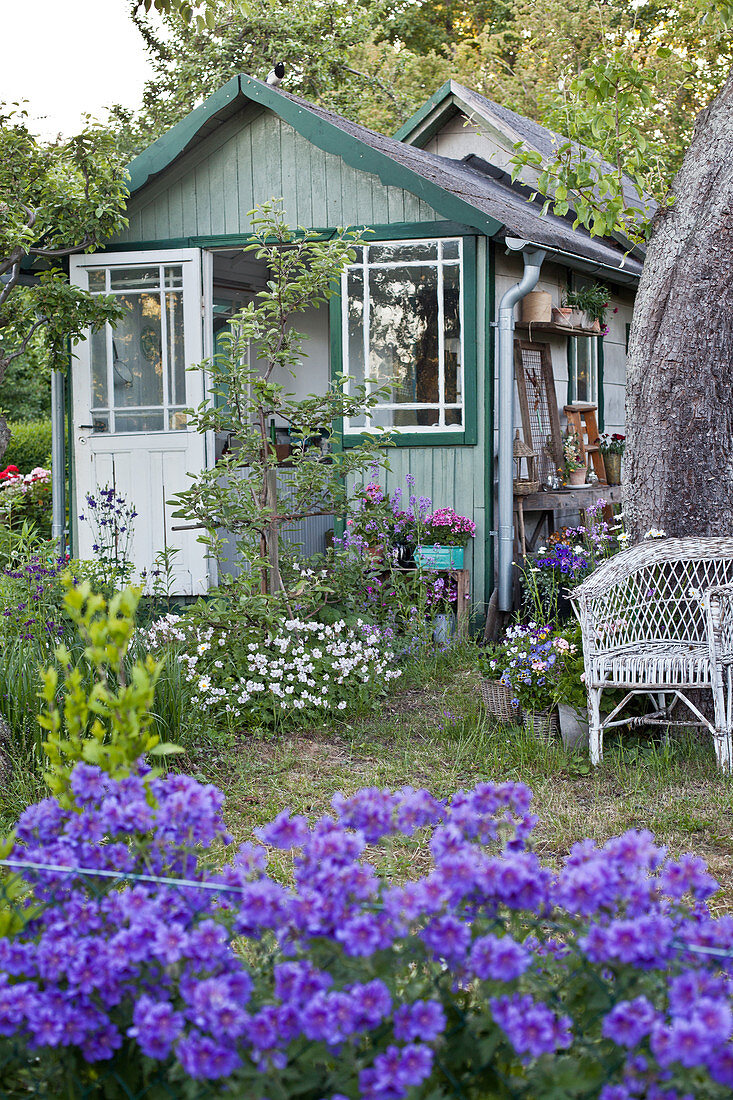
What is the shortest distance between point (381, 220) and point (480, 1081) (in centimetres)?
676

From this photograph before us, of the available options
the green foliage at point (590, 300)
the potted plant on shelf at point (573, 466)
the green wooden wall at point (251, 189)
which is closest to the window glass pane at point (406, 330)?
the green wooden wall at point (251, 189)

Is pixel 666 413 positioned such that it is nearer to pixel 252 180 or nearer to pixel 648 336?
pixel 648 336

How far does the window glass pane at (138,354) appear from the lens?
25.7 feet

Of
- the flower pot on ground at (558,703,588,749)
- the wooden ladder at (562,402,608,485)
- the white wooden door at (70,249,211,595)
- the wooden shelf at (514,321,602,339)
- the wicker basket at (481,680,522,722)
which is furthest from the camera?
the wooden ladder at (562,402,608,485)

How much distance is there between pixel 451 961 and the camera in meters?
1.57

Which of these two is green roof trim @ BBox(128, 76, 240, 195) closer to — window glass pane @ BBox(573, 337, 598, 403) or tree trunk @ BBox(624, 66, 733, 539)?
tree trunk @ BBox(624, 66, 733, 539)

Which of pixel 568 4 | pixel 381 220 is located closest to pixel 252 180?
pixel 381 220

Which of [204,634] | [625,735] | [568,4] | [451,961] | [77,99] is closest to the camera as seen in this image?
[451,961]

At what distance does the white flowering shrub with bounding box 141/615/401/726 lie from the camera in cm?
534

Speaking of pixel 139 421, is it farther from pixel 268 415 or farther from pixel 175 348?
pixel 268 415

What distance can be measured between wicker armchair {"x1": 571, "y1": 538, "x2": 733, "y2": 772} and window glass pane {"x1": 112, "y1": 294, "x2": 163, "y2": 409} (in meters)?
4.05

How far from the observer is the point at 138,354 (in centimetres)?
788

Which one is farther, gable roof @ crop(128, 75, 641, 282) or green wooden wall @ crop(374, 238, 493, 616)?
green wooden wall @ crop(374, 238, 493, 616)

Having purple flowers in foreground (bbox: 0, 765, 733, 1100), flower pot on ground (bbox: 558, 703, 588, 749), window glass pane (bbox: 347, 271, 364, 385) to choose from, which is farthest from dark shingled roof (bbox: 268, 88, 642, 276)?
purple flowers in foreground (bbox: 0, 765, 733, 1100)
